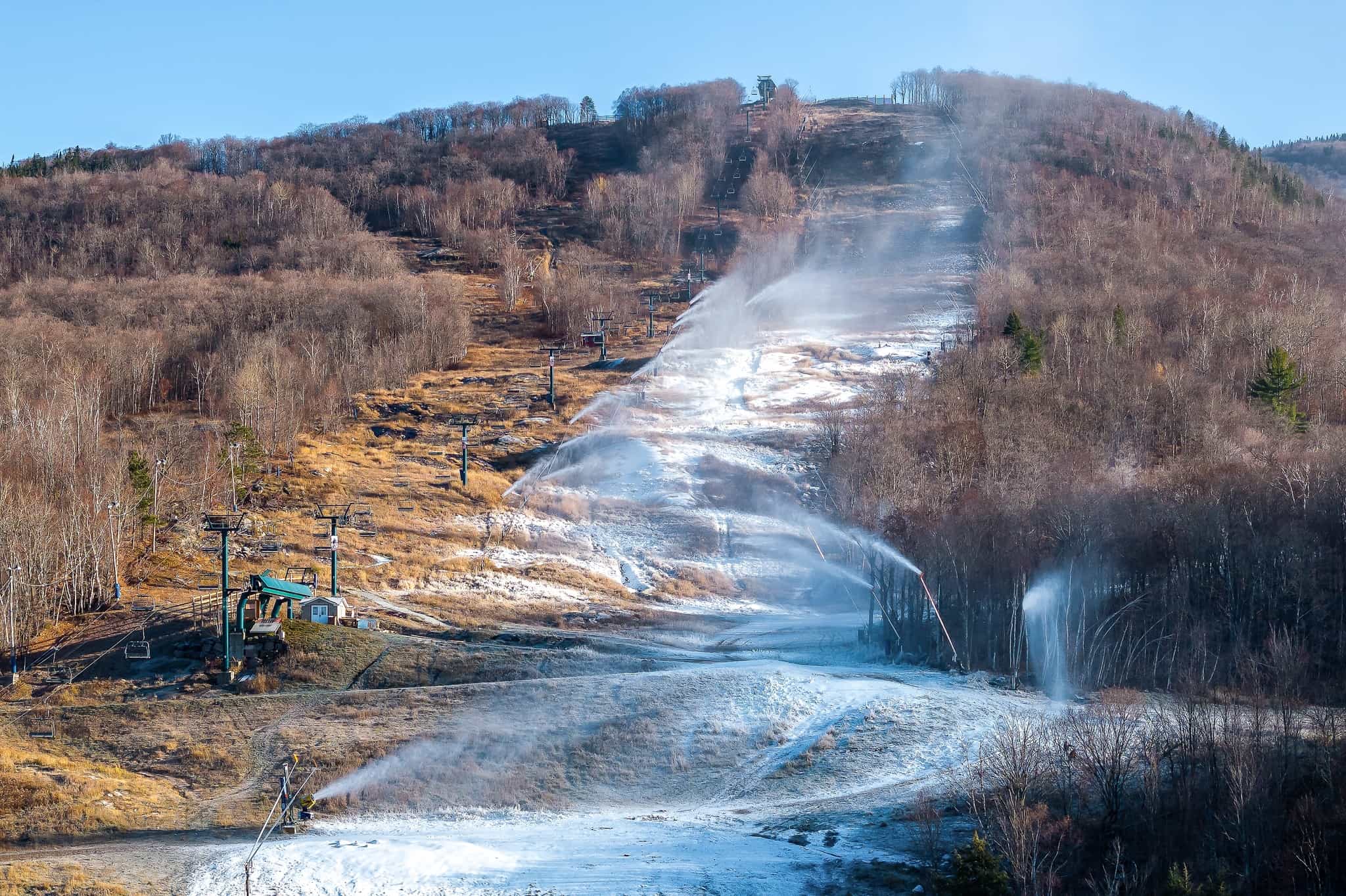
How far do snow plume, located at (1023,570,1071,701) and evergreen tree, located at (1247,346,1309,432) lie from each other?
34520 mm

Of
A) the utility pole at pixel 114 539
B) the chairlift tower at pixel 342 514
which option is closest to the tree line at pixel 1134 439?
the chairlift tower at pixel 342 514

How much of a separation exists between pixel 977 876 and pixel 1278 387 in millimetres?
63223

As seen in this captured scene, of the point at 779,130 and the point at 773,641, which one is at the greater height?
the point at 779,130

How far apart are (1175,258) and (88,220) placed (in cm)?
14181

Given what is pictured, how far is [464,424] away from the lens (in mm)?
79750

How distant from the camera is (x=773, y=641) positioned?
183 feet

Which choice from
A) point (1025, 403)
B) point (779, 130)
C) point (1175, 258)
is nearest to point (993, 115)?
point (779, 130)

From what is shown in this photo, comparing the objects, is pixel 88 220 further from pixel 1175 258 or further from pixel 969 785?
pixel 969 785

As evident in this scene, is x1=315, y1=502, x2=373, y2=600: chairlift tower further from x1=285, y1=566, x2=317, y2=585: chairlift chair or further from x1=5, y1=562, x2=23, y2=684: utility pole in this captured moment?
x1=5, y1=562, x2=23, y2=684: utility pole

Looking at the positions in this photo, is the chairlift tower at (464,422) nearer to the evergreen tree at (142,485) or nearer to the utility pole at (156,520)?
the utility pole at (156,520)

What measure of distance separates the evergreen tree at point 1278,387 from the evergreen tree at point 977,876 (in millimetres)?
58616

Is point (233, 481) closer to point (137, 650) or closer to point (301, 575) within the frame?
point (301, 575)

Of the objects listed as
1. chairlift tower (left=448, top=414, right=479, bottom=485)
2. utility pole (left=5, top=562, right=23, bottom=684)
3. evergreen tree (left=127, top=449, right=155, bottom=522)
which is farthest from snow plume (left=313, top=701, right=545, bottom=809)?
chairlift tower (left=448, top=414, right=479, bottom=485)

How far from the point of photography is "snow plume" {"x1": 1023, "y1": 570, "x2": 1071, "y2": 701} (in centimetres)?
4603
